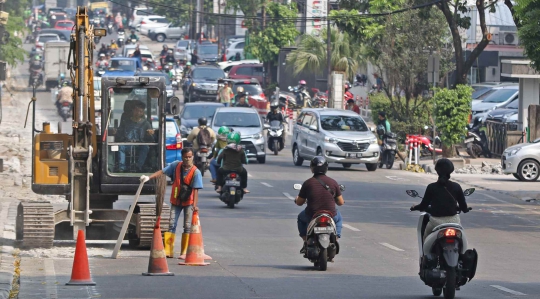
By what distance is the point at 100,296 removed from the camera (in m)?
11.6

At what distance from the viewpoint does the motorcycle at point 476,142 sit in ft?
115

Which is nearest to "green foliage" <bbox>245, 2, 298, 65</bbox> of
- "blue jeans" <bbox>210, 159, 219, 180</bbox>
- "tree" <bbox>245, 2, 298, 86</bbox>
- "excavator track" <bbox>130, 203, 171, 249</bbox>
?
"tree" <bbox>245, 2, 298, 86</bbox>

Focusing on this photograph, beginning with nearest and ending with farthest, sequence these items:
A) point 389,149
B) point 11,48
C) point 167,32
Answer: point 389,149 < point 11,48 < point 167,32

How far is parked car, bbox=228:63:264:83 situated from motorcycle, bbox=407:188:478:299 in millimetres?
51069

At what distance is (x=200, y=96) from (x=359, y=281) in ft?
135

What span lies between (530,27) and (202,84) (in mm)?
32745

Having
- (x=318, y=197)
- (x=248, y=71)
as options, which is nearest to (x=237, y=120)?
(x=318, y=197)

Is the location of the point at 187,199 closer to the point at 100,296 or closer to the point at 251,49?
the point at 100,296

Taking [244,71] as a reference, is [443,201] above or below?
below

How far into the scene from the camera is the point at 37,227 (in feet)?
50.3

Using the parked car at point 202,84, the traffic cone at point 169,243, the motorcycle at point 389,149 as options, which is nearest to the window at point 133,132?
the traffic cone at point 169,243

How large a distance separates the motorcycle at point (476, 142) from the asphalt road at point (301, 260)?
378 inches

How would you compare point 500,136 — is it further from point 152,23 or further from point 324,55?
point 152,23

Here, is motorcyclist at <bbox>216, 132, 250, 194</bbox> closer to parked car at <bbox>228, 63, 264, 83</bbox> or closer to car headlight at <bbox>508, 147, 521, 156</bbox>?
car headlight at <bbox>508, 147, 521, 156</bbox>
